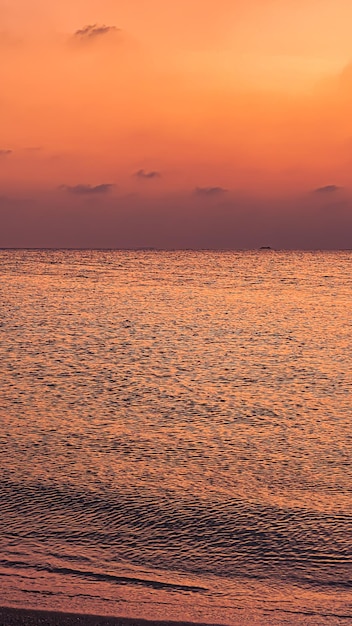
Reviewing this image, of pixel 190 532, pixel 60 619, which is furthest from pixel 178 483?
pixel 60 619

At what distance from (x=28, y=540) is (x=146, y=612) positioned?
10.5ft

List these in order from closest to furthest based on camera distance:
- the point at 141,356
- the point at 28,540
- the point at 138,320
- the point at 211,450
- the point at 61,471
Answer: the point at 28,540
the point at 61,471
the point at 211,450
the point at 141,356
the point at 138,320

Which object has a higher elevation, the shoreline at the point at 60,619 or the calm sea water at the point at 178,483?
the shoreline at the point at 60,619

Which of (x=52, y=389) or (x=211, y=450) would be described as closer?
(x=211, y=450)

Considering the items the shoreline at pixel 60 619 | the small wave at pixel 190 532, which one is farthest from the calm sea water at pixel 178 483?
the shoreline at pixel 60 619

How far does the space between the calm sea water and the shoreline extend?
399 millimetres

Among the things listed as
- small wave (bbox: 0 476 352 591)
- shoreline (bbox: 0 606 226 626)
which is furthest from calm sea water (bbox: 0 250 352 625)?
shoreline (bbox: 0 606 226 626)

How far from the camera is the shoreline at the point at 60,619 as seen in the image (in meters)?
7.37

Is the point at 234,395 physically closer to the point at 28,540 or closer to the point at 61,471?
the point at 61,471

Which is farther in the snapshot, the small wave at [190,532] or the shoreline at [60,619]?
the small wave at [190,532]

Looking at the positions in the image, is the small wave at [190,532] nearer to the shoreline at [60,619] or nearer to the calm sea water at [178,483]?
the calm sea water at [178,483]

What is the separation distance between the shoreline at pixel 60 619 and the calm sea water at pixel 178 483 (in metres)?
0.40

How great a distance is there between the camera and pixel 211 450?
16328mm

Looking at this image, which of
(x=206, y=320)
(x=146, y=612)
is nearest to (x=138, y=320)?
(x=206, y=320)
